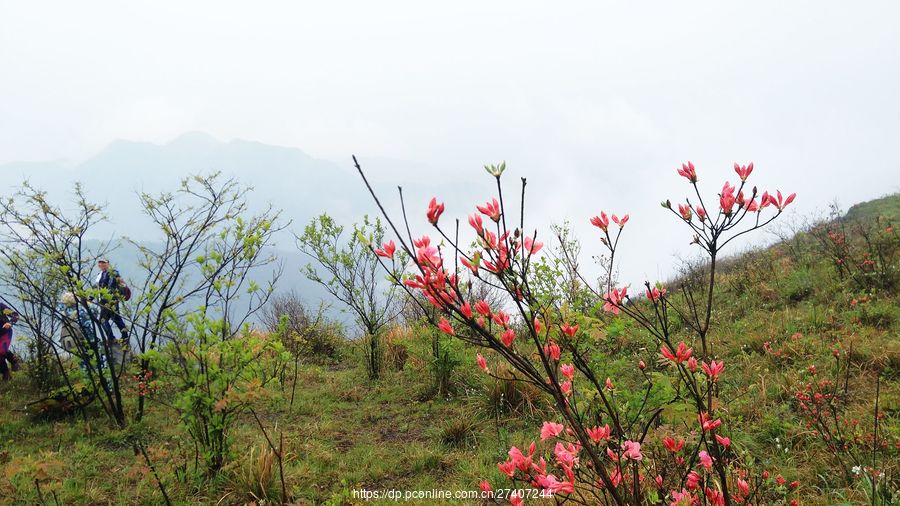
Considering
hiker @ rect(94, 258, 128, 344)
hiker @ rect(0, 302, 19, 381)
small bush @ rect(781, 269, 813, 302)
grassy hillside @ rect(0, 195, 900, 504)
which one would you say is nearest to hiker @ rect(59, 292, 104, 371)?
hiker @ rect(94, 258, 128, 344)

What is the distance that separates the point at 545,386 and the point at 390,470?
9.50 ft

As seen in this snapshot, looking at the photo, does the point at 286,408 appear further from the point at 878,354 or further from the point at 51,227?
the point at 878,354

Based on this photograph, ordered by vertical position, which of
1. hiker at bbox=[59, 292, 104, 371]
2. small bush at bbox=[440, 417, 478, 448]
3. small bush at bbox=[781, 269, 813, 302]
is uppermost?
hiker at bbox=[59, 292, 104, 371]

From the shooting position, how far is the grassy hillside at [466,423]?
3.28m

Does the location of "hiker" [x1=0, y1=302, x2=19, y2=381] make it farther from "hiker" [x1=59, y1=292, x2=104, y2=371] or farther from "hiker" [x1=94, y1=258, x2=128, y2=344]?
"hiker" [x1=94, y1=258, x2=128, y2=344]

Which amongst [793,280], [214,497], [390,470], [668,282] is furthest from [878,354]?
[668,282]

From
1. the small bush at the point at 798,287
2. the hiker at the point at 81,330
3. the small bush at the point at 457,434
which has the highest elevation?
the hiker at the point at 81,330

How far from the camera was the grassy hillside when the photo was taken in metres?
3.28

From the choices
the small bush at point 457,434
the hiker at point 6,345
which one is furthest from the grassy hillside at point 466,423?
the hiker at point 6,345

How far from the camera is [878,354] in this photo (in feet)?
14.6

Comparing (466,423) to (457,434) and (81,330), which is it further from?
(81,330)

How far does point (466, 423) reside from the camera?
4492 millimetres

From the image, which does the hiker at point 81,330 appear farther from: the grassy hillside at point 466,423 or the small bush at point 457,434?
the small bush at point 457,434

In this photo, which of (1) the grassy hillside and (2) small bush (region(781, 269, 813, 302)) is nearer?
(1) the grassy hillside
